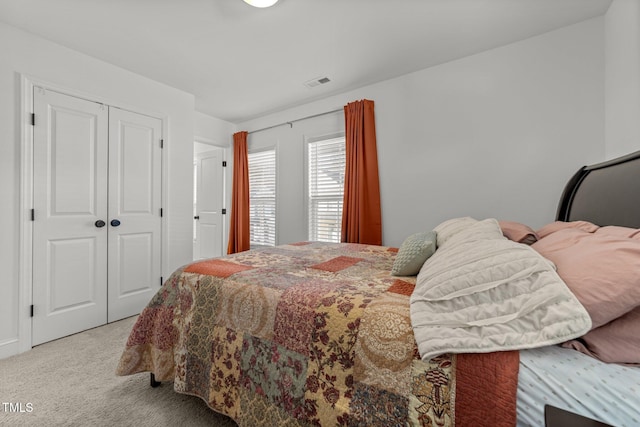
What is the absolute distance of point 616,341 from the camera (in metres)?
0.65

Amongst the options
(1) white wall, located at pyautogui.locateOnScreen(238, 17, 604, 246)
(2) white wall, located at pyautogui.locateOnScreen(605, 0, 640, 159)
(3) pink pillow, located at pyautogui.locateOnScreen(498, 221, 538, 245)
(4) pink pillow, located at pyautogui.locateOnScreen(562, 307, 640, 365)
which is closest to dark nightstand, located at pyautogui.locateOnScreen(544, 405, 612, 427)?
(4) pink pillow, located at pyautogui.locateOnScreen(562, 307, 640, 365)

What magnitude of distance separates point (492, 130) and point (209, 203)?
13.9ft

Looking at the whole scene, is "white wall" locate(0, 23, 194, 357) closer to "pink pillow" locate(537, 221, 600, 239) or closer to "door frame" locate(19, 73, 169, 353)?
"door frame" locate(19, 73, 169, 353)

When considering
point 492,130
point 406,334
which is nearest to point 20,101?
point 406,334

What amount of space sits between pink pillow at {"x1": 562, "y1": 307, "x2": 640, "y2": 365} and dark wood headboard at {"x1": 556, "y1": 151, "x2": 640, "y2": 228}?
777 mm

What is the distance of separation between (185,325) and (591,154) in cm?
317

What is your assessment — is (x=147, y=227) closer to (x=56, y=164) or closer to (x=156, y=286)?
(x=156, y=286)

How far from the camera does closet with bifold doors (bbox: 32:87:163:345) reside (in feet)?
7.12

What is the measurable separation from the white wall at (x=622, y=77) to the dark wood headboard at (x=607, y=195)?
1.01 ft

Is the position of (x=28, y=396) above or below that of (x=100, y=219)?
below

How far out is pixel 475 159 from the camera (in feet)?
8.13

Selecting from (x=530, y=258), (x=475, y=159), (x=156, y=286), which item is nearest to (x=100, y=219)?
(x=156, y=286)

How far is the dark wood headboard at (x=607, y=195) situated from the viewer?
1.18 m

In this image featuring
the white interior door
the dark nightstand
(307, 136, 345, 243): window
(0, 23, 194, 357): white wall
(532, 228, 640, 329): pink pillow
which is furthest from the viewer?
the white interior door
